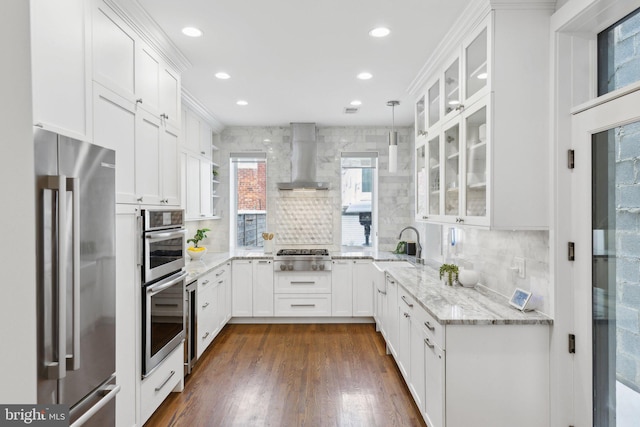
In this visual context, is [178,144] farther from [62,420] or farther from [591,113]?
[591,113]

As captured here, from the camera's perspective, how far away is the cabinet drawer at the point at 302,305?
4613 mm

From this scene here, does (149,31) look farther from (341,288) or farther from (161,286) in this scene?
(341,288)

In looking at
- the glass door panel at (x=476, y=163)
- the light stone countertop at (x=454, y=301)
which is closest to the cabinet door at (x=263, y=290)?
the light stone countertop at (x=454, y=301)

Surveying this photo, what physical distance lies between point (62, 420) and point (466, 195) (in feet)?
7.60

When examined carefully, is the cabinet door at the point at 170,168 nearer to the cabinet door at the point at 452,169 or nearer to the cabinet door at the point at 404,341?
the cabinet door at the point at 404,341

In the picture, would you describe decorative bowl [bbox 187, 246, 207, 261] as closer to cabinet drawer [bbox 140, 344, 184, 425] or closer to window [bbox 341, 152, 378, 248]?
cabinet drawer [bbox 140, 344, 184, 425]

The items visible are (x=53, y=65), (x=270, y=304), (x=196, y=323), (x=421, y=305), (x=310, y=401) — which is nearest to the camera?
(x=53, y=65)

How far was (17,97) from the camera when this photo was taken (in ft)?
1.50

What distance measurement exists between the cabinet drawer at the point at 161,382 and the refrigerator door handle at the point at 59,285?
1.10m

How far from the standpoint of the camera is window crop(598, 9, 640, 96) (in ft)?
5.26

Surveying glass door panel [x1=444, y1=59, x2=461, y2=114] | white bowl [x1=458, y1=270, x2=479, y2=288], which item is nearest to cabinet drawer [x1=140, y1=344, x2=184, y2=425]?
white bowl [x1=458, y1=270, x2=479, y2=288]

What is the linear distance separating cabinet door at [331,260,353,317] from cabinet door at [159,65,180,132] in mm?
2666

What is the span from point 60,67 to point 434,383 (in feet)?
8.19

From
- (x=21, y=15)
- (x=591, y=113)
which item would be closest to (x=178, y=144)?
(x=21, y=15)
